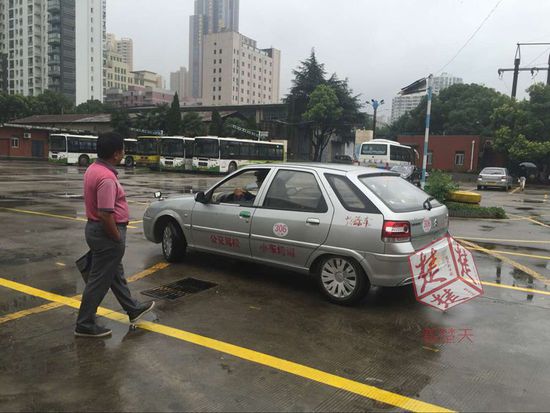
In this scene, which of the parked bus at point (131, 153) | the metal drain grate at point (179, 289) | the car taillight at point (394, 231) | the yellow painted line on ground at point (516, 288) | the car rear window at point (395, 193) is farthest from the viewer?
the parked bus at point (131, 153)

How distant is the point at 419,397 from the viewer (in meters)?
3.41

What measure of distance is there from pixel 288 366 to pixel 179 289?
2367 mm

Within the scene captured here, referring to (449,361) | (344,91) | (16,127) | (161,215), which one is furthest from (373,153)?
(16,127)

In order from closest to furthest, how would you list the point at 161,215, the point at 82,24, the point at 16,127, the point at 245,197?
1. the point at 245,197
2. the point at 161,215
3. the point at 16,127
4. the point at 82,24

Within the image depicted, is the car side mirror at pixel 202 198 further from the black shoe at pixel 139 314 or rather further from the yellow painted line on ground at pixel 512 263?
the yellow painted line on ground at pixel 512 263

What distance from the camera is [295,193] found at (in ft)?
18.8

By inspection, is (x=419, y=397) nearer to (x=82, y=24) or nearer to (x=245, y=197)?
(x=245, y=197)

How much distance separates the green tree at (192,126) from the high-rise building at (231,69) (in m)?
70.8

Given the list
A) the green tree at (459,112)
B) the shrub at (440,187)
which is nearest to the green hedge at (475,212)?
the shrub at (440,187)

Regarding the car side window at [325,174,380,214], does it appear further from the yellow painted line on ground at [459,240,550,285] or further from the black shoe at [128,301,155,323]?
the yellow painted line on ground at [459,240,550,285]

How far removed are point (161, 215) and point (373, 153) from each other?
30.1 meters

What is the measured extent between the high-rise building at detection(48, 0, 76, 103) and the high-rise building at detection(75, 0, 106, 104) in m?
1.23

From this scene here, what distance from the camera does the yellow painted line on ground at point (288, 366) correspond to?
3.33 metres

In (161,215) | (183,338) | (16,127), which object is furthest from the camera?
(16,127)
